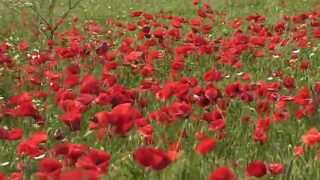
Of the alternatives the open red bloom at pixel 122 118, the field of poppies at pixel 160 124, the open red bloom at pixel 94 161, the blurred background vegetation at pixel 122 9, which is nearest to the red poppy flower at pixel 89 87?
the field of poppies at pixel 160 124

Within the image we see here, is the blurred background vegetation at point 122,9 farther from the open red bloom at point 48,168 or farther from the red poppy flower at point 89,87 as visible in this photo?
the open red bloom at point 48,168

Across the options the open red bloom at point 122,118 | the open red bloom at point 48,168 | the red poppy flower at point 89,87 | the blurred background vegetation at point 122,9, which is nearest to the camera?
the open red bloom at point 48,168

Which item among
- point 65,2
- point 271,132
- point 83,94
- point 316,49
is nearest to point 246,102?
point 271,132

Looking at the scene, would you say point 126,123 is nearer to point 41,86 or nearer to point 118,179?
point 118,179

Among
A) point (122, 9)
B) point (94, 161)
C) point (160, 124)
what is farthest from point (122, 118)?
point (122, 9)

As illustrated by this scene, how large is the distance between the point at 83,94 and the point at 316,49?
365cm

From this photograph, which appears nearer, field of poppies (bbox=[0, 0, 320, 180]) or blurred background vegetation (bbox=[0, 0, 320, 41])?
field of poppies (bbox=[0, 0, 320, 180])

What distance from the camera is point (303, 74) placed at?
205 inches

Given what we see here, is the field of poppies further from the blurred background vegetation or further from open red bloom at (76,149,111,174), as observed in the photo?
the blurred background vegetation

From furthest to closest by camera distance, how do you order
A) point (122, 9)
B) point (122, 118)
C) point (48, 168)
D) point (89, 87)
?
point (122, 9)
point (89, 87)
point (122, 118)
point (48, 168)

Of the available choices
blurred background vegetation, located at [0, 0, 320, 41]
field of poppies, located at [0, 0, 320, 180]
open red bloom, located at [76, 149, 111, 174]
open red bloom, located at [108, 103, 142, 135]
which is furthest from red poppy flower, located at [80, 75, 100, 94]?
blurred background vegetation, located at [0, 0, 320, 41]

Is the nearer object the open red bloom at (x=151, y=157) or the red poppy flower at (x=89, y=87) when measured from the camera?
the open red bloom at (x=151, y=157)

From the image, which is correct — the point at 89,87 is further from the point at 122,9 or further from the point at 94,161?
the point at 122,9

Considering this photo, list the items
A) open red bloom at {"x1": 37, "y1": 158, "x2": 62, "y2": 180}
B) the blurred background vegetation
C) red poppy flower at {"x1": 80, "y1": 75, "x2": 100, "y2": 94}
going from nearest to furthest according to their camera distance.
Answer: open red bloom at {"x1": 37, "y1": 158, "x2": 62, "y2": 180}, red poppy flower at {"x1": 80, "y1": 75, "x2": 100, "y2": 94}, the blurred background vegetation
